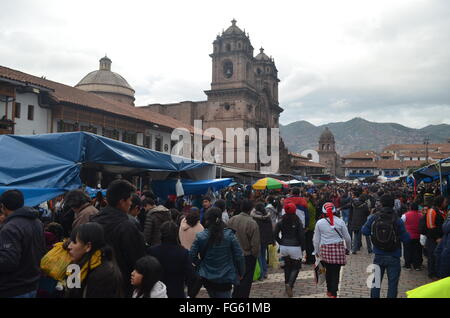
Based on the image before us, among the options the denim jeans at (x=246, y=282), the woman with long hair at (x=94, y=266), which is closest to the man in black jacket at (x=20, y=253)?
the woman with long hair at (x=94, y=266)

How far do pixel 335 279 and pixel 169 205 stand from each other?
5375 millimetres

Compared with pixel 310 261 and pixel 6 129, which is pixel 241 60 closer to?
pixel 6 129

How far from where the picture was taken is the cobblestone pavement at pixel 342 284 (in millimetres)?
7177

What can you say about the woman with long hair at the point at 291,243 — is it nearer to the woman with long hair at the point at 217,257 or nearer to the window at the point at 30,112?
the woman with long hair at the point at 217,257

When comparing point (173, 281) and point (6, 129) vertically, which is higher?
point (6, 129)

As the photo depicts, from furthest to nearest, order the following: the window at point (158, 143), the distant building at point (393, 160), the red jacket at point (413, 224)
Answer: the distant building at point (393, 160), the window at point (158, 143), the red jacket at point (413, 224)

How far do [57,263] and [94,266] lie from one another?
0.66m

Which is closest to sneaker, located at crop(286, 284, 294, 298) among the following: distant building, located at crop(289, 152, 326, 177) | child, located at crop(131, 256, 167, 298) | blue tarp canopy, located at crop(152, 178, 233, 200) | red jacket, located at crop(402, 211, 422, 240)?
child, located at crop(131, 256, 167, 298)

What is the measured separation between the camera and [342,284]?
26.1ft

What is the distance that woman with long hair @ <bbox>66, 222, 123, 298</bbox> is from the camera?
302cm

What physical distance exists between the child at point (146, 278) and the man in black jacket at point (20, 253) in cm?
123

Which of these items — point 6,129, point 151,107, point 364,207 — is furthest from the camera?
point 151,107

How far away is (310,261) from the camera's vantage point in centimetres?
1025
